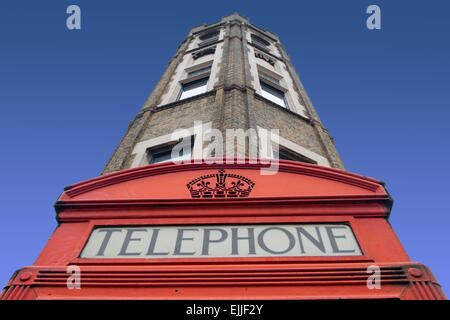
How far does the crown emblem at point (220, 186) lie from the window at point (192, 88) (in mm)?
8440

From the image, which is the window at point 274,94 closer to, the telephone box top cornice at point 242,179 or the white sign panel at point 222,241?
the telephone box top cornice at point 242,179

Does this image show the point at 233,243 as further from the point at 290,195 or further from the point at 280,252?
the point at 290,195

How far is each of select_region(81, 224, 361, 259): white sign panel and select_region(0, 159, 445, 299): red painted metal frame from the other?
7 cm

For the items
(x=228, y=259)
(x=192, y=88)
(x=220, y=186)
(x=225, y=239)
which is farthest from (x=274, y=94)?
(x=228, y=259)

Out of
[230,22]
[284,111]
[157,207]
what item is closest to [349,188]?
[157,207]

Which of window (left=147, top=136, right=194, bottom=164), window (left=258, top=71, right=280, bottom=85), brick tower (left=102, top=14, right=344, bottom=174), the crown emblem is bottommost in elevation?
the crown emblem

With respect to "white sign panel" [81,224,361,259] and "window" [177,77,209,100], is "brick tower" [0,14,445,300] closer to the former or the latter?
"white sign panel" [81,224,361,259]

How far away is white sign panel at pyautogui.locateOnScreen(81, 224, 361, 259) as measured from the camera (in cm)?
306

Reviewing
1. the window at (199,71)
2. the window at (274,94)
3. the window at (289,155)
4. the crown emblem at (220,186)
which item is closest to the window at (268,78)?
A: the window at (274,94)

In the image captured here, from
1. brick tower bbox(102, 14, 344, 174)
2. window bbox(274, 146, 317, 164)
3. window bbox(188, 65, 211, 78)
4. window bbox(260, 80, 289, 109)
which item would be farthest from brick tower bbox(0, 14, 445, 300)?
window bbox(188, 65, 211, 78)

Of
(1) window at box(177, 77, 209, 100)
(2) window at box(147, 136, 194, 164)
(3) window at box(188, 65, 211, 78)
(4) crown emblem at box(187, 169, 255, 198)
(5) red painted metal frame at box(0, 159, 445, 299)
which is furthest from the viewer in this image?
(3) window at box(188, 65, 211, 78)

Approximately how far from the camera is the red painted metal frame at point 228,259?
109 inches
